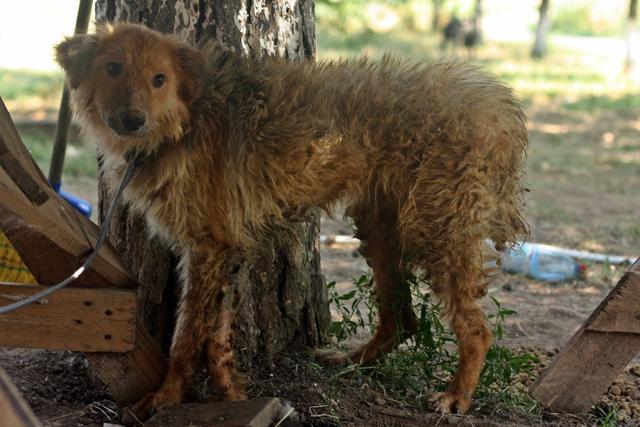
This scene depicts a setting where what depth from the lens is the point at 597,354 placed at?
4.51m

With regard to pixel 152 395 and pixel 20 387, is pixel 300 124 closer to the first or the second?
pixel 152 395

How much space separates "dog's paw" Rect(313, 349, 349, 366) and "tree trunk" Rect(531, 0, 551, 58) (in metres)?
18.3

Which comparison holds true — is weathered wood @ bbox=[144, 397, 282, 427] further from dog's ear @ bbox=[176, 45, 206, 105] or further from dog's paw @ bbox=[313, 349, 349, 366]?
dog's ear @ bbox=[176, 45, 206, 105]

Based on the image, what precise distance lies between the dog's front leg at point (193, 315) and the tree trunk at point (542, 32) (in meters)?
18.9

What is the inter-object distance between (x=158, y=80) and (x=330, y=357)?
6.07 ft

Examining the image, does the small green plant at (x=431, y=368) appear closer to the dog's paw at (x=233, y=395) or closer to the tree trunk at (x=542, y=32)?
the dog's paw at (x=233, y=395)

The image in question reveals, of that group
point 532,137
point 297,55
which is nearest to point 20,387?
point 297,55

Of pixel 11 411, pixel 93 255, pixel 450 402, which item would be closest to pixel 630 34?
Answer: pixel 450 402

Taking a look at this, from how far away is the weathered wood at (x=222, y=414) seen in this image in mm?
3906

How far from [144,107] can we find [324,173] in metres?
0.91

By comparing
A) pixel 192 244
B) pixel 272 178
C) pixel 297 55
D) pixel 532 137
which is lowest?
pixel 532 137

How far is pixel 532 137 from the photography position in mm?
13922

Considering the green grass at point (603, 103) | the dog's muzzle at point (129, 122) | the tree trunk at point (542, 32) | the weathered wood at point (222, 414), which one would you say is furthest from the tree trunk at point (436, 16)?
the weathered wood at point (222, 414)

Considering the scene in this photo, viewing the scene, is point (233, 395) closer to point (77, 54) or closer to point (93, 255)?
point (93, 255)
